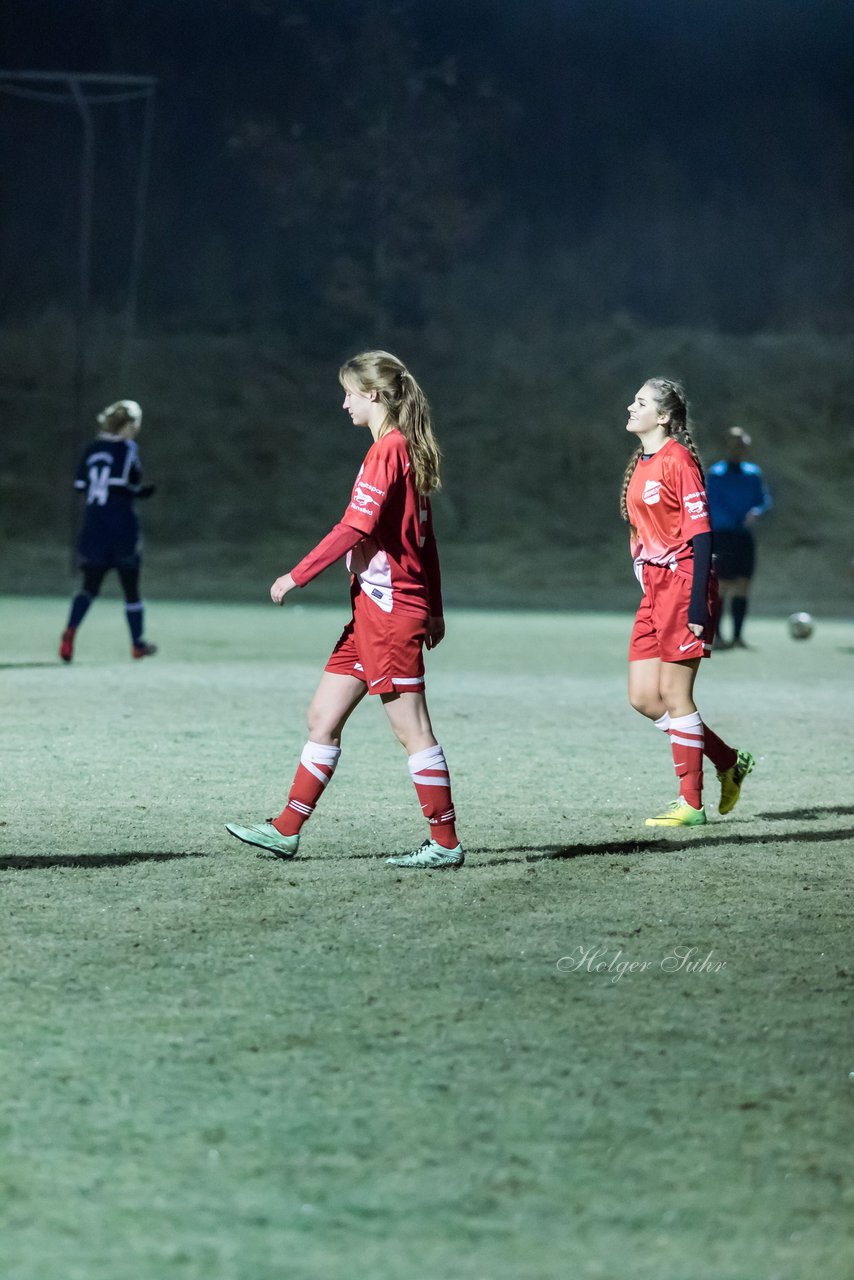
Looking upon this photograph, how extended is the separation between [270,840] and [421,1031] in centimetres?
218

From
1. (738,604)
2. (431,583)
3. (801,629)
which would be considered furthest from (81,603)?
(431,583)

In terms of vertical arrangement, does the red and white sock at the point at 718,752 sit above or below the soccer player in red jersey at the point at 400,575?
below

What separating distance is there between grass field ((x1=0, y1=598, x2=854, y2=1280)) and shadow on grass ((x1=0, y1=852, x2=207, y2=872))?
0.02 metres

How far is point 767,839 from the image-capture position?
661 centimetres

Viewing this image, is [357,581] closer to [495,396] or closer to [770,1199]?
[770,1199]

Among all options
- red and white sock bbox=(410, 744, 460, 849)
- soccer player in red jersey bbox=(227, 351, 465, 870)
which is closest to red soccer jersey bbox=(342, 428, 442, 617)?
soccer player in red jersey bbox=(227, 351, 465, 870)

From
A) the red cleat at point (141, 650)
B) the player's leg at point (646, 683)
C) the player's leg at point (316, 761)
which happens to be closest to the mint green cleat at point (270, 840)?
the player's leg at point (316, 761)

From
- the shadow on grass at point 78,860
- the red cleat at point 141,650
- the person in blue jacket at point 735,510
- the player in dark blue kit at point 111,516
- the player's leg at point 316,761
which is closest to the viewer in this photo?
the shadow on grass at point 78,860

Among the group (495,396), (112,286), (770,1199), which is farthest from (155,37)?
(770,1199)

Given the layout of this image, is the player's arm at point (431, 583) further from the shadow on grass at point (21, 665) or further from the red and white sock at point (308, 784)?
the shadow on grass at point (21, 665)

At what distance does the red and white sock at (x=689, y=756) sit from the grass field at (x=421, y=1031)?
19 centimetres

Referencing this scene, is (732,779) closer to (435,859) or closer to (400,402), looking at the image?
(435,859)

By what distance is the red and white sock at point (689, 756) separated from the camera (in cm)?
689

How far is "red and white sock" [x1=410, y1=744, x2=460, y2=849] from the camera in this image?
585cm
